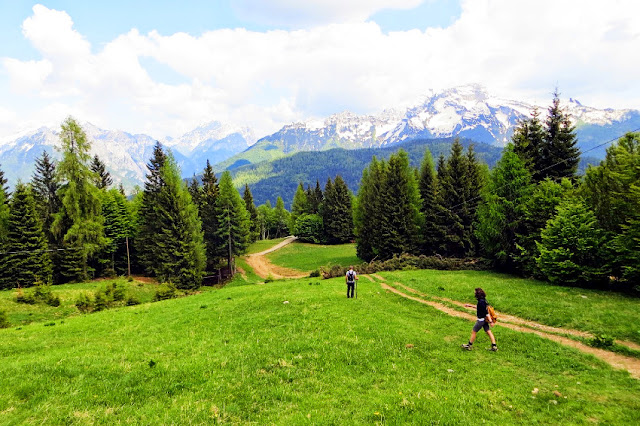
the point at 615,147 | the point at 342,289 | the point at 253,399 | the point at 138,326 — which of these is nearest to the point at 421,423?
the point at 253,399

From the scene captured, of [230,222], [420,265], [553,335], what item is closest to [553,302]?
[553,335]

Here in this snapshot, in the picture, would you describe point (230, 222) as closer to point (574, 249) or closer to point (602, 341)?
point (574, 249)

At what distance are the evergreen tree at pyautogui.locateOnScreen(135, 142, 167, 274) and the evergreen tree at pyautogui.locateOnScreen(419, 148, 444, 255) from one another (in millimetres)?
41995

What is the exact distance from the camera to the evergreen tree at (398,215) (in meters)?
49.4

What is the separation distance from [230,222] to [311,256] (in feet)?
65.8

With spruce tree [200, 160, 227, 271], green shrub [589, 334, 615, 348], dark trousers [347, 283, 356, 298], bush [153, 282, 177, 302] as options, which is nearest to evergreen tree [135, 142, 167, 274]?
spruce tree [200, 160, 227, 271]

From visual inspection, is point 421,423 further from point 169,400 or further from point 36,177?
point 36,177

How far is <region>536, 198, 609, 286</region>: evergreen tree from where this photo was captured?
2417 cm

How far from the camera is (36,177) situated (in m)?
53.4

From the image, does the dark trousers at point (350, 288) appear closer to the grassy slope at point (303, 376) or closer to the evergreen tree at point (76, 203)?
the grassy slope at point (303, 376)

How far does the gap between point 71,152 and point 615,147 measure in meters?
62.9

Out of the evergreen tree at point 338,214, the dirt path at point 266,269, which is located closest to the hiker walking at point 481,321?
the dirt path at point 266,269

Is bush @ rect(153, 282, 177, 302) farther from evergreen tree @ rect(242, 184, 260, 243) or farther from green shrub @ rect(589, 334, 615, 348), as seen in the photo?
evergreen tree @ rect(242, 184, 260, 243)

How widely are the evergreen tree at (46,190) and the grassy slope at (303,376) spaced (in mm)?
41797
